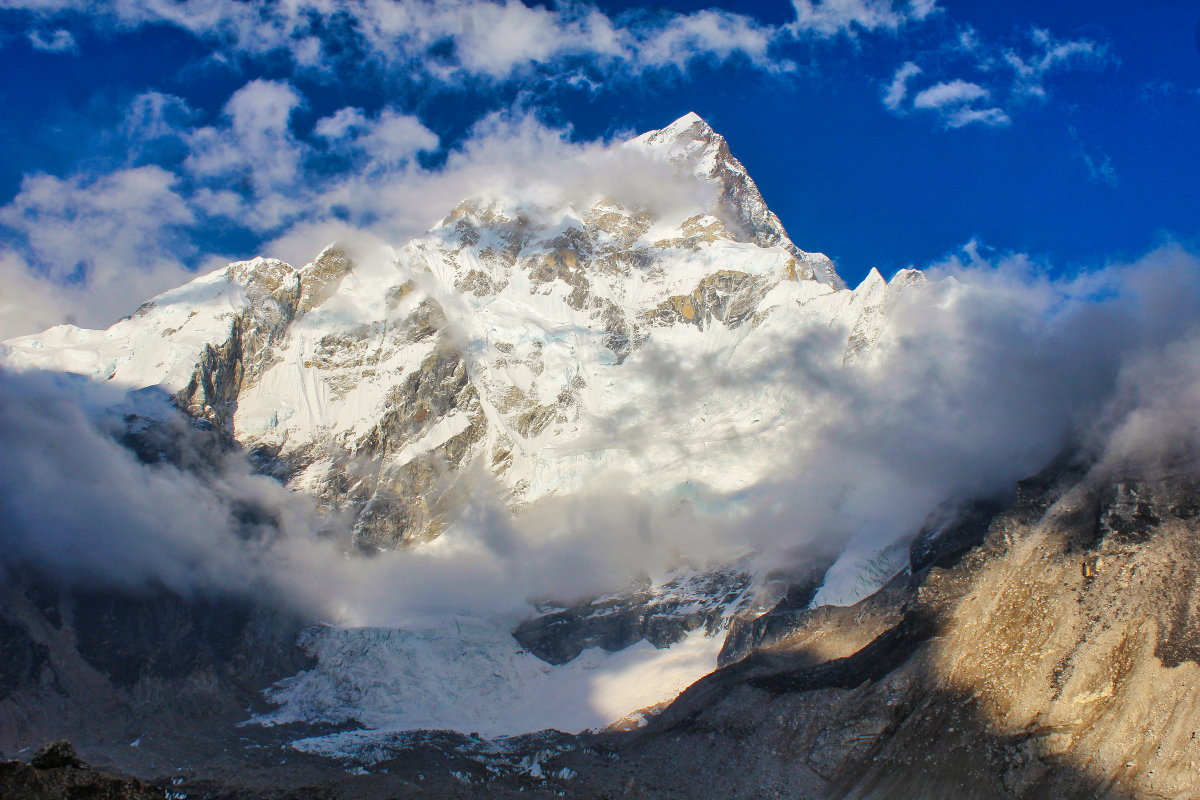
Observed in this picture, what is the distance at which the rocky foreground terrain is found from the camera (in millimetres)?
37156

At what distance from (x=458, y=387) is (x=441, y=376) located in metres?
4.51

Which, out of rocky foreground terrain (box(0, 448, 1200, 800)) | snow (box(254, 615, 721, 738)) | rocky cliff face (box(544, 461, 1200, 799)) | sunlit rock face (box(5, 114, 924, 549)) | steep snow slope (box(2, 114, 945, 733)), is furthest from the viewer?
sunlit rock face (box(5, 114, 924, 549))

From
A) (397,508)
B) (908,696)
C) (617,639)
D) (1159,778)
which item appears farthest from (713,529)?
(1159,778)

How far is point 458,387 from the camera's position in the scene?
6895 inches

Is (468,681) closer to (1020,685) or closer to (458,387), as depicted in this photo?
(458,387)

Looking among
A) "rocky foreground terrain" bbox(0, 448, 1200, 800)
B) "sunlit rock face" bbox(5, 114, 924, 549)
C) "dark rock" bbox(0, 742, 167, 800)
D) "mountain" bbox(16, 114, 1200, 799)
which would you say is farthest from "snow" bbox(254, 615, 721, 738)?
"dark rock" bbox(0, 742, 167, 800)

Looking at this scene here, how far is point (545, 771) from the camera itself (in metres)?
68.0

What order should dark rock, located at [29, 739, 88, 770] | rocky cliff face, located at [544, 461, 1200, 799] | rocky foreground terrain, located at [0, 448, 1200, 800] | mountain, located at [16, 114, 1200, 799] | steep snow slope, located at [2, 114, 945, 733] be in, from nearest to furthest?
dark rock, located at [29, 739, 88, 770] < rocky cliff face, located at [544, 461, 1200, 799] < rocky foreground terrain, located at [0, 448, 1200, 800] < mountain, located at [16, 114, 1200, 799] < steep snow slope, located at [2, 114, 945, 733]

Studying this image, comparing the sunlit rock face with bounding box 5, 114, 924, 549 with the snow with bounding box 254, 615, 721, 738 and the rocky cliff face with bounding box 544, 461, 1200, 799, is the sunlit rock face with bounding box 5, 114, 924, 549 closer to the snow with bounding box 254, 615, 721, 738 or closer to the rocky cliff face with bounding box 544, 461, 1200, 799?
the snow with bounding box 254, 615, 721, 738

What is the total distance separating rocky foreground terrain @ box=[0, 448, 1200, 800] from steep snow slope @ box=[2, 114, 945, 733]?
5161cm

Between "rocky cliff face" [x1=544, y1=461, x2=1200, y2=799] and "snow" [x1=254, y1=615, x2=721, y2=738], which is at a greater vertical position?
"rocky cliff face" [x1=544, y1=461, x2=1200, y2=799]

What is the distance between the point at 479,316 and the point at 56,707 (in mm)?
120320

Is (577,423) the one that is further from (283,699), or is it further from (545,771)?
(545,771)

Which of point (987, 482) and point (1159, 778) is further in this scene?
point (987, 482)
